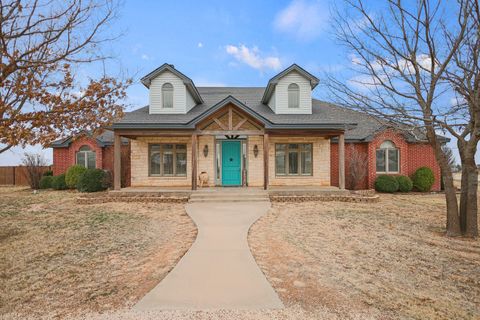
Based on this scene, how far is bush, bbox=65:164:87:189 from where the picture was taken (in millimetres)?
15839

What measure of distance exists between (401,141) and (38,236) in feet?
55.9

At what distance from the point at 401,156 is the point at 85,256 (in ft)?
52.6

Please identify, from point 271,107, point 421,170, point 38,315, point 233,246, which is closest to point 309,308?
point 233,246

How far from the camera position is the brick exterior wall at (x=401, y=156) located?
1521 cm

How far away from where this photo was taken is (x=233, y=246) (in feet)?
18.3

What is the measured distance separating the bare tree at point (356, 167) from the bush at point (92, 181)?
13.8 metres

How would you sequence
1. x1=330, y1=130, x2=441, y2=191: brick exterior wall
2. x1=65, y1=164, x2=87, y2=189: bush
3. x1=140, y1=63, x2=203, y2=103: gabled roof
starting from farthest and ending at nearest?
x1=65, y1=164, x2=87, y2=189: bush
x1=330, y1=130, x2=441, y2=191: brick exterior wall
x1=140, y1=63, x2=203, y2=103: gabled roof

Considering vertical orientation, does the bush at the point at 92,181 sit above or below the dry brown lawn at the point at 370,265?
above

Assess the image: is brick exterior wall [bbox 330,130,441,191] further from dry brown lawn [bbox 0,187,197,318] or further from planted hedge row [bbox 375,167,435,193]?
dry brown lawn [bbox 0,187,197,318]

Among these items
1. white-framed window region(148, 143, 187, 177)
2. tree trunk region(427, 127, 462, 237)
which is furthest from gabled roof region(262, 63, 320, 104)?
tree trunk region(427, 127, 462, 237)

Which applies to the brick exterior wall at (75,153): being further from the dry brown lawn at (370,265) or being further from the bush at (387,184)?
the bush at (387,184)

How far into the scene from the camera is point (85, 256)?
540 centimetres

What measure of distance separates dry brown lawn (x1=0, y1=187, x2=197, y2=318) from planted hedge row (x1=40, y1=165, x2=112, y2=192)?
475 cm

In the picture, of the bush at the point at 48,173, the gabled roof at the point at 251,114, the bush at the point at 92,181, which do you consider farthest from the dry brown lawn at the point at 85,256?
the bush at the point at 48,173
